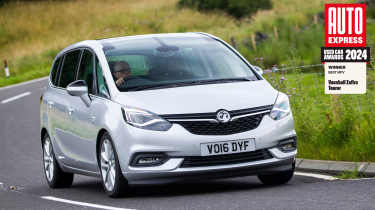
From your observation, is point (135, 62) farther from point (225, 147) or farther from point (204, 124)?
point (225, 147)

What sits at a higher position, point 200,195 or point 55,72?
point 55,72

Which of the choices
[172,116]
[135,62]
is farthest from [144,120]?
[135,62]

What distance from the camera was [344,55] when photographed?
11859 mm

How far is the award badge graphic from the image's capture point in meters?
11.7

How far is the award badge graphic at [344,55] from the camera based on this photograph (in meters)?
11.7

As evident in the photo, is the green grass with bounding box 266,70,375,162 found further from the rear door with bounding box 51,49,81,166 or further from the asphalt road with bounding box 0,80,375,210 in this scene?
the rear door with bounding box 51,49,81,166

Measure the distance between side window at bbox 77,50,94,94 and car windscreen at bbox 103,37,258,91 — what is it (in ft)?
0.82

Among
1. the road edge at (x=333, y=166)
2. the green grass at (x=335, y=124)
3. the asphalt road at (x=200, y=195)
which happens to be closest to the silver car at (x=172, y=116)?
the asphalt road at (x=200, y=195)

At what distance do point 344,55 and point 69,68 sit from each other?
342cm

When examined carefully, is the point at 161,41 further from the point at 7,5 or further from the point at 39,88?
the point at 7,5

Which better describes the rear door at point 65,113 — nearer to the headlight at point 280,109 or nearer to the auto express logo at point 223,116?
the auto express logo at point 223,116

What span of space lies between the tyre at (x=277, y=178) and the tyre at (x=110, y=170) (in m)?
1.58

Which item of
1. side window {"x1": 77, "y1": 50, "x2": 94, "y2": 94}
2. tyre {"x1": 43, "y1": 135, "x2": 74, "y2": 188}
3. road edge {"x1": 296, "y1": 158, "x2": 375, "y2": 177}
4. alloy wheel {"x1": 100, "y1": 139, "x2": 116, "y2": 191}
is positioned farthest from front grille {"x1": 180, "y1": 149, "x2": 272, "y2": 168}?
tyre {"x1": 43, "y1": 135, "x2": 74, "y2": 188}

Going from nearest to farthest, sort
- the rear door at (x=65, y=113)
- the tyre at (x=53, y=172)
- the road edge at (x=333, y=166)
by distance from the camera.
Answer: the road edge at (x=333, y=166)
the rear door at (x=65, y=113)
the tyre at (x=53, y=172)
